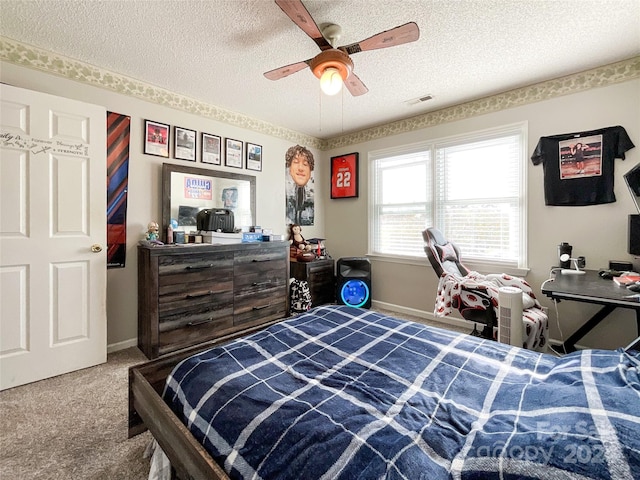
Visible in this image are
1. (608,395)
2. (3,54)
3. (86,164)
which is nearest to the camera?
(608,395)

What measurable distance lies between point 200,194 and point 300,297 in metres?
1.71

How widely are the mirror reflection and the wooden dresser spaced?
0.48 metres

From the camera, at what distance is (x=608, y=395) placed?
811mm

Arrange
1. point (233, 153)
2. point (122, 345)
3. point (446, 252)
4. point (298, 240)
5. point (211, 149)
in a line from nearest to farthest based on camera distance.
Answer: point (122, 345) < point (446, 252) < point (211, 149) < point (233, 153) < point (298, 240)

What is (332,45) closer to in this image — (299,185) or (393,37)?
(393,37)

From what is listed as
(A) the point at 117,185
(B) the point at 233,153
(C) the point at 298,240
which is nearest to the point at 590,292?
(C) the point at 298,240

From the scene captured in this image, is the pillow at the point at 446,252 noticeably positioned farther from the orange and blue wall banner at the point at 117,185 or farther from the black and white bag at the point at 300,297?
the orange and blue wall banner at the point at 117,185

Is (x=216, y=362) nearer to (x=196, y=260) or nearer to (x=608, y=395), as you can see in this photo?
(x=608, y=395)

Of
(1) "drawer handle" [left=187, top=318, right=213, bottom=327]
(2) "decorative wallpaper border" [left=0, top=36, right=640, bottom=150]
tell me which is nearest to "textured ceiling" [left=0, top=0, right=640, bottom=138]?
(2) "decorative wallpaper border" [left=0, top=36, right=640, bottom=150]

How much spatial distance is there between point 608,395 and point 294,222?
12.0 feet

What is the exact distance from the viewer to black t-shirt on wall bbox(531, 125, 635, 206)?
2.41 metres

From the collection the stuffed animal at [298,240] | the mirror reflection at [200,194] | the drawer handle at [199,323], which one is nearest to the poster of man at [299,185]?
the stuffed animal at [298,240]

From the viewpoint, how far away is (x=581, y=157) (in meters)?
2.54

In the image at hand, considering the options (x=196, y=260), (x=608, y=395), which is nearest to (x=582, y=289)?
(x=608, y=395)
